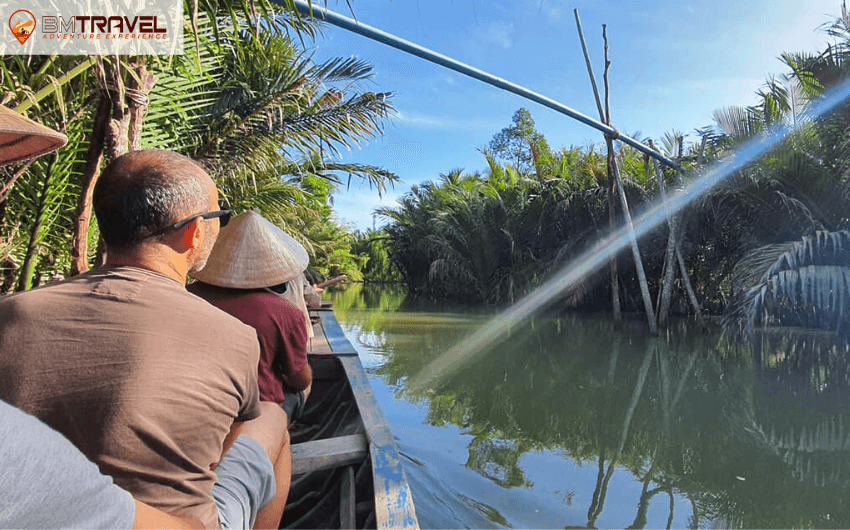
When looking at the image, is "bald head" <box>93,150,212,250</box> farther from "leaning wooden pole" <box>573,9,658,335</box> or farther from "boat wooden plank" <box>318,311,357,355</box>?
"leaning wooden pole" <box>573,9,658,335</box>

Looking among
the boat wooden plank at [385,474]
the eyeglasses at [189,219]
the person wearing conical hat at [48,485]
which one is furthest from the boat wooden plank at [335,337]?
the person wearing conical hat at [48,485]

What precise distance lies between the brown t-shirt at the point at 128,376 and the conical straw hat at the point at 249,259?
1.25m

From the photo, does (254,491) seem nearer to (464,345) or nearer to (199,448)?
(199,448)

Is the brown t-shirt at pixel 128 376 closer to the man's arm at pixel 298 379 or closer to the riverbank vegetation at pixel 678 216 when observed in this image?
the man's arm at pixel 298 379

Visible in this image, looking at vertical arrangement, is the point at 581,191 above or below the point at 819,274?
above

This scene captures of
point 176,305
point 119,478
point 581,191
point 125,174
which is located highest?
point 581,191

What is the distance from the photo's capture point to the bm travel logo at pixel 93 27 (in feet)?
8.45

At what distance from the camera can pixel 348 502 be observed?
227cm

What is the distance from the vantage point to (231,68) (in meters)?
7.24

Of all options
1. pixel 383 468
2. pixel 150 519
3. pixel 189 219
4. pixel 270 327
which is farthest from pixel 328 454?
pixel 150 519

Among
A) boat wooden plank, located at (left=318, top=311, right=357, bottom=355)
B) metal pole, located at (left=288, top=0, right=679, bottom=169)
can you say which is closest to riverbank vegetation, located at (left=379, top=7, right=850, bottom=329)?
metal pole, located at (left=288, top=0, right=679, bottom=169)

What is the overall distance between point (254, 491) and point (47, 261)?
4204 millimetres

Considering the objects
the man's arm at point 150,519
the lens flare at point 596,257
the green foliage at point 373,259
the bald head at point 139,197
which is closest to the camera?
the man's arm at point 150,519

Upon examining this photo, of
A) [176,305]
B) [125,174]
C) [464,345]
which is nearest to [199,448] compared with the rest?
[176,305]
